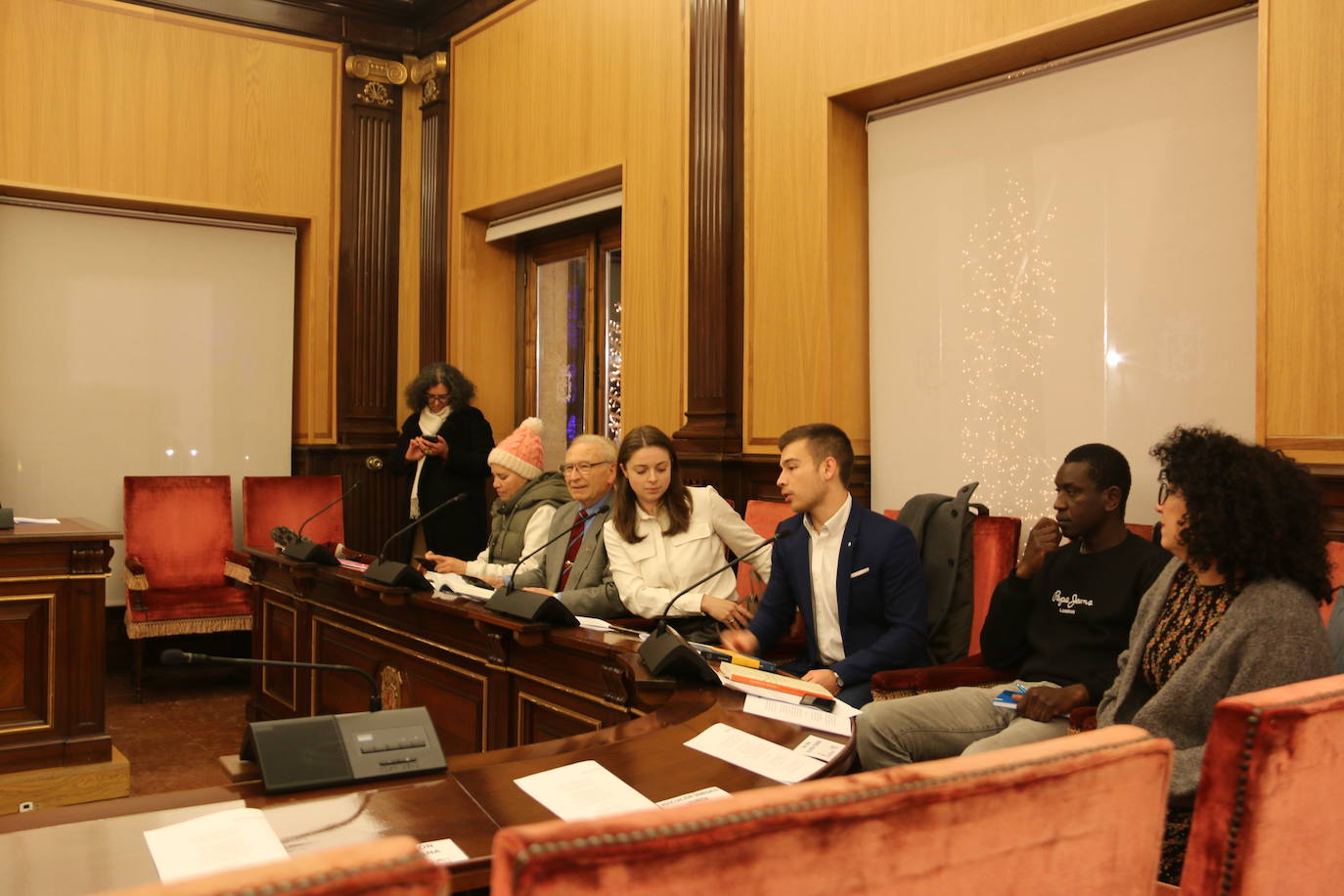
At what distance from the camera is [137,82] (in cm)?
588

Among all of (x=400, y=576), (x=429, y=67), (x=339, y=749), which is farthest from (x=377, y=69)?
(x=339, y=749)

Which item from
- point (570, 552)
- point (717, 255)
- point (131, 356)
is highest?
point (717, 255)

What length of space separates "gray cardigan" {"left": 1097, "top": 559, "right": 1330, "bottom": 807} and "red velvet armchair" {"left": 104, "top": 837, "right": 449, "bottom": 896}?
4.77 ft

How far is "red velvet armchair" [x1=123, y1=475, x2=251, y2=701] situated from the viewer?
5.23 m

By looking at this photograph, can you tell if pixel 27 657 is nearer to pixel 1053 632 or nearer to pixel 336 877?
pixel 1053 632

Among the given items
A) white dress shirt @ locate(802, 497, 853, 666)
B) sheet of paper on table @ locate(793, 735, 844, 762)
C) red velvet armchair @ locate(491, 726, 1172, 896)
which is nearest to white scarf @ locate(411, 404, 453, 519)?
white dress shirt @ locate(802, 497, 853, 666)

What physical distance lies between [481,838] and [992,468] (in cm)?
278

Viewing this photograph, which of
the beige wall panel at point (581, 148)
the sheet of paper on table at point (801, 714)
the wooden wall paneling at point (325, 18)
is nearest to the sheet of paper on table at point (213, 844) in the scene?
the sheet of paper on table at point (801, 714)

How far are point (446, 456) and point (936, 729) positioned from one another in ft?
12.4

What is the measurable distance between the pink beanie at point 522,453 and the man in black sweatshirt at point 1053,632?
2158 millimetres

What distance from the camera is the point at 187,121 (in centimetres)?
603

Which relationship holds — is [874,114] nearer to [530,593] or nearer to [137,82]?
[530,593]

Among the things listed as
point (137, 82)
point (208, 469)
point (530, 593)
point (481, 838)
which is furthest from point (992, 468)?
point (137, 82)

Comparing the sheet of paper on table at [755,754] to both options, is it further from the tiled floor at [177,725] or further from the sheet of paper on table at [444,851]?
the tiled floor at [177,725]
